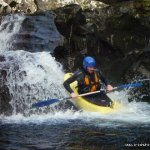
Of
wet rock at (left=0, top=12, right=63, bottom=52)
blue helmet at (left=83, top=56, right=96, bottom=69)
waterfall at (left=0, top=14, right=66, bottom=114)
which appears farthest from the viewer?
wet rock at (left=0, top=12, right=63, bottom=52)

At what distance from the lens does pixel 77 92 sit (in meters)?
11.5

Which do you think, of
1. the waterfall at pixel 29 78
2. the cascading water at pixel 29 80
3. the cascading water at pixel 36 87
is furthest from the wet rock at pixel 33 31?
the cascading water at pixel 29 80

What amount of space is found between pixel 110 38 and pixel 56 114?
582cm

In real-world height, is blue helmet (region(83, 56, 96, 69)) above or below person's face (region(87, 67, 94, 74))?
above

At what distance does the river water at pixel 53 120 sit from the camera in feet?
26.8

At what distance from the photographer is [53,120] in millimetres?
10320

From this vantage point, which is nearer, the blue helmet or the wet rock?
the blue helmet

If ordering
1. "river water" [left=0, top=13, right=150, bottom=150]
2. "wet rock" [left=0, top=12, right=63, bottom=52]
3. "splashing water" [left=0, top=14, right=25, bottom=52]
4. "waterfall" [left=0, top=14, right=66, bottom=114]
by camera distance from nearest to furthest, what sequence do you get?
"river water" [left=0, top=13, right=150, bottom=150] → "waterfall" [left=0, top=14, right=66, bottom=114] → "wet rock" [left=0, top=12, right=63, bottom=52] → "splashing water" [left=0, top=14, right=25, bottom=52]

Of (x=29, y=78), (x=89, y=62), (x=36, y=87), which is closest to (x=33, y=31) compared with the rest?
(x=29, y=78)

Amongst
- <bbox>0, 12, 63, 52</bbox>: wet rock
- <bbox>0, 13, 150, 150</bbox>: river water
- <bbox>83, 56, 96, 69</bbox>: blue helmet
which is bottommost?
A: <bbox>0, 13, 150, 150</bbox>: river water

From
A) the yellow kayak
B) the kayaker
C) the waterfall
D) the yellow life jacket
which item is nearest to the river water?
the waterfall

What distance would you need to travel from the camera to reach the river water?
818 cm

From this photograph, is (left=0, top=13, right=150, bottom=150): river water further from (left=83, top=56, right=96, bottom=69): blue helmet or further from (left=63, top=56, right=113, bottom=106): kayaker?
(left=83, top=56, right=96, bottom=69): blue helmet

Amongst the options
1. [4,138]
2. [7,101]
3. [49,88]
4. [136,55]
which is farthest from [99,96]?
[136,55]
